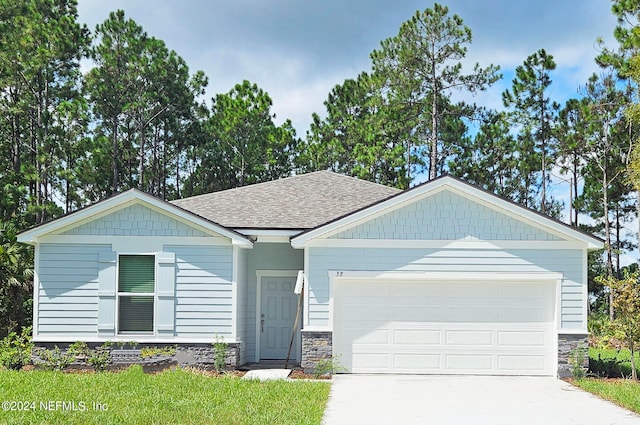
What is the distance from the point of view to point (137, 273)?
14.9 m

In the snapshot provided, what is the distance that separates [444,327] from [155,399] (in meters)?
6.62

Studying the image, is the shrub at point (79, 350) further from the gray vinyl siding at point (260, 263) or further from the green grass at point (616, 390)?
the green grass at point (616, 390)

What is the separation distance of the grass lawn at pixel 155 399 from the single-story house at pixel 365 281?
1813 millimetres

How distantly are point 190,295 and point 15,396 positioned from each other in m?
4.91

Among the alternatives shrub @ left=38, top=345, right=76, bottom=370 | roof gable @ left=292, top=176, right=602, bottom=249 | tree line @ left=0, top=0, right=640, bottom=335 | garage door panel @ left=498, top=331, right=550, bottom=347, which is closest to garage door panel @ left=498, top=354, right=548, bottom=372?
garage door panel @ left=498, top=331, right=550, bottom=347

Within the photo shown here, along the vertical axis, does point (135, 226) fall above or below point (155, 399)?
above

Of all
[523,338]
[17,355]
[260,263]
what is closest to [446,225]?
[523,338]

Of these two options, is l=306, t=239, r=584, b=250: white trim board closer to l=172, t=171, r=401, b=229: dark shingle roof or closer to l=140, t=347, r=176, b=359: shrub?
l=172, t=171, r=401, b=229: dark shingle roof

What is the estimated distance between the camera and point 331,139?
123 feet

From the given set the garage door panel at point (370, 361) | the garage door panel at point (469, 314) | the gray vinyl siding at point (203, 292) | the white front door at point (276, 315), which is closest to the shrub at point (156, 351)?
the gray vinyl siding at point (203, 292)

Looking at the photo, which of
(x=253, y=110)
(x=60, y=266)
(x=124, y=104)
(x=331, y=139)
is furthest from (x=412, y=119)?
(x=60, y=266)

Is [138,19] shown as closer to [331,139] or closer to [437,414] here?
[331,139]

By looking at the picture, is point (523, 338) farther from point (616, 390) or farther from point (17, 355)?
point (17, 355)

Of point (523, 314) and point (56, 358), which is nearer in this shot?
point (56, 358)
